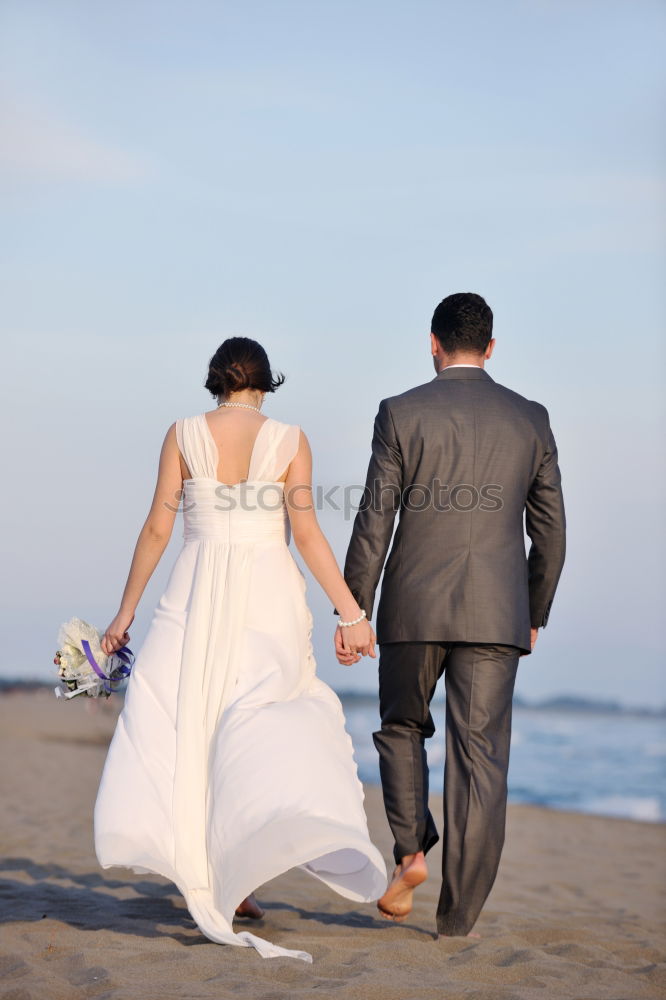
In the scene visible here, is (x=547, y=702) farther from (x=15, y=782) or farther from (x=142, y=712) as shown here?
(x=142, y=712)

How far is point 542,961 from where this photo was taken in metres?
3.74

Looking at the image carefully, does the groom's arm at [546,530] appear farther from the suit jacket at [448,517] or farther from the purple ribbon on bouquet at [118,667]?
the purple ribbon on bouquet at [118,667]

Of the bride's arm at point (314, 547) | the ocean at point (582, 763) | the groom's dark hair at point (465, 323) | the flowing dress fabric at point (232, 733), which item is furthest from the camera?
the ocean at point (582, 763)

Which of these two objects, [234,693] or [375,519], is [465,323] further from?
[234,693]

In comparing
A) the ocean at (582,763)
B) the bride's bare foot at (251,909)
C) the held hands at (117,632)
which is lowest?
the ocean at (582,763)

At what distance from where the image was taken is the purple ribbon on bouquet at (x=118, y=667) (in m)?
4.30

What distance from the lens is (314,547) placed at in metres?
4.15

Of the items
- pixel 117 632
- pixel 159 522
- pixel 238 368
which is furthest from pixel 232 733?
pixel 238 368

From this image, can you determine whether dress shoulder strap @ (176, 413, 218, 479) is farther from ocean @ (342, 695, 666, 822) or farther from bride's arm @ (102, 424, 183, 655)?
ocean @ (342, 695, 666, 822)

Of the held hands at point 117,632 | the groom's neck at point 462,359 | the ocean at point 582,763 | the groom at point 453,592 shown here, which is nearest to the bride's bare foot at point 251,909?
the groom at point 453,592

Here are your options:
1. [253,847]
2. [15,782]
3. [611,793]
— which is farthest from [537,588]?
[611,793]

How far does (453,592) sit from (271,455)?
0.90 metres

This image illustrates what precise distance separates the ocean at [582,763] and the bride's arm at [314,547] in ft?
31.7

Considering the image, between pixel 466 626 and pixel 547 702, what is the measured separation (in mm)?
40517
